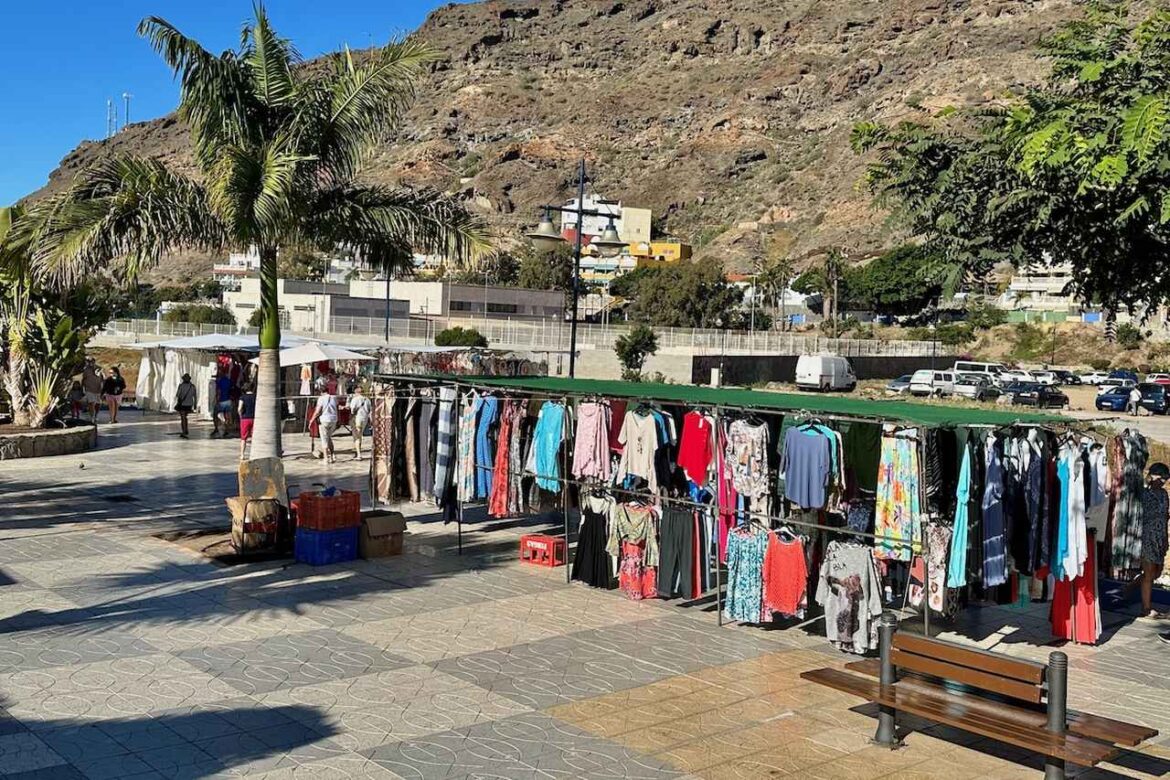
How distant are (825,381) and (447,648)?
43.2 meters

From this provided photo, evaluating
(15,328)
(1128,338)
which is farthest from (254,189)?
(1128,338)

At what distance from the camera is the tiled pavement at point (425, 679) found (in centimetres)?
729

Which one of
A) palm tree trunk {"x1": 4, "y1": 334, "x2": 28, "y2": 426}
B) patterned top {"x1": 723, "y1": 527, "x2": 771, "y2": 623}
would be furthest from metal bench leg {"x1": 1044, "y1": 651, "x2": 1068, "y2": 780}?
palm tree trunk {"x1": 4, "y1": 334, "x2": 28, "y2": 426}

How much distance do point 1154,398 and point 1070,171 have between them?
142 ft

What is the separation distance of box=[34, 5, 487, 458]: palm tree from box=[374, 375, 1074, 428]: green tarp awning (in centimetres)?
195

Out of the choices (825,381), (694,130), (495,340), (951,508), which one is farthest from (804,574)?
(694,130)

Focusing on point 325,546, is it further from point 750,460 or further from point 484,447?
point 750,460

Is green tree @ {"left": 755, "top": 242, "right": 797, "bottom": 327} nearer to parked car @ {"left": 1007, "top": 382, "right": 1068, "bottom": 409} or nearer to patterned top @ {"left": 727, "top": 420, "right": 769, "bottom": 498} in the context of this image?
parked car @ {"left": 1007, "top": 382, "right": 1068, "bottom": 409}

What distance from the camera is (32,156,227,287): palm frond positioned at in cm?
1318

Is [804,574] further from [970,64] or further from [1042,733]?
[970,64]

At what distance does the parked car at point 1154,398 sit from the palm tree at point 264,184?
40.1 meters

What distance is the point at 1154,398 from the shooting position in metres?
47.0

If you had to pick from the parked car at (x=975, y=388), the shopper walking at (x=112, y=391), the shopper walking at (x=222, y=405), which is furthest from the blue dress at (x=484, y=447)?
the parked car at (x=975, y=388)

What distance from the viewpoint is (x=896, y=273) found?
318ft
